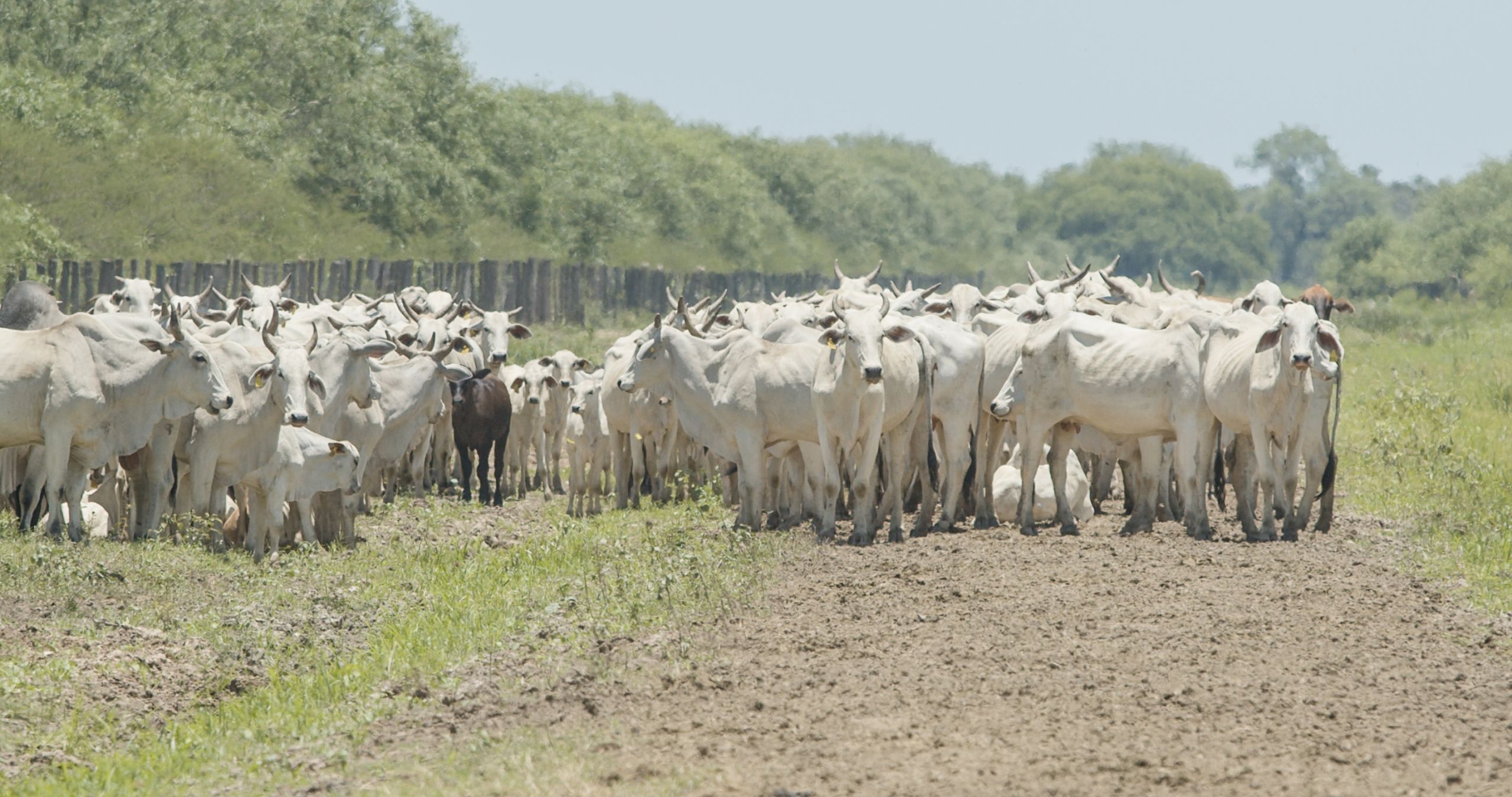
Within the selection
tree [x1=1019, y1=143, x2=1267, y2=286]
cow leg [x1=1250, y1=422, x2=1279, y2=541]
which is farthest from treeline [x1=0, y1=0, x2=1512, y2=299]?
tree [x1=1019, y1=143, x2=1267, y2=286]

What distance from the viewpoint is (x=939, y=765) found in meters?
6.65

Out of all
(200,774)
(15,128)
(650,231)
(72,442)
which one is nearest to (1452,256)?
(650,231)

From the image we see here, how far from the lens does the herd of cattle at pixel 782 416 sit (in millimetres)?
12500

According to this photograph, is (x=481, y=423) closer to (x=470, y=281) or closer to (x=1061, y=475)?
(x=1061, y=475)

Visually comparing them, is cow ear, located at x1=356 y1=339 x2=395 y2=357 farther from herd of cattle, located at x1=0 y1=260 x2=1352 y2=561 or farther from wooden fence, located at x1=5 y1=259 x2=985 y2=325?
wooden fence, located at x1=5 y1=259 x2=985 y2=325

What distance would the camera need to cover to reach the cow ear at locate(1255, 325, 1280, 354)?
12250 mm

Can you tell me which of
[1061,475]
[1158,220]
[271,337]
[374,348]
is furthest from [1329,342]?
[1158,220]

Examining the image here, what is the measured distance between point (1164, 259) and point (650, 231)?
8355 centimetres

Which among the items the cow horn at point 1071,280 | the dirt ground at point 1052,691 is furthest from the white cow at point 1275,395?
the cow horn at point 1071,280

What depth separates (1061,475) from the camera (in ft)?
44.6

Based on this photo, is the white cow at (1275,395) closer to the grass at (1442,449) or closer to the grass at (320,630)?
the grass at (1442,449)

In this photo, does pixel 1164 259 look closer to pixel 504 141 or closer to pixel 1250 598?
pixel 504 141

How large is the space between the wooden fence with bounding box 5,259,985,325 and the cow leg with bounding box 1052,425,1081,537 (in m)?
10.8

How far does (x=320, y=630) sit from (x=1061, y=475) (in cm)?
581
